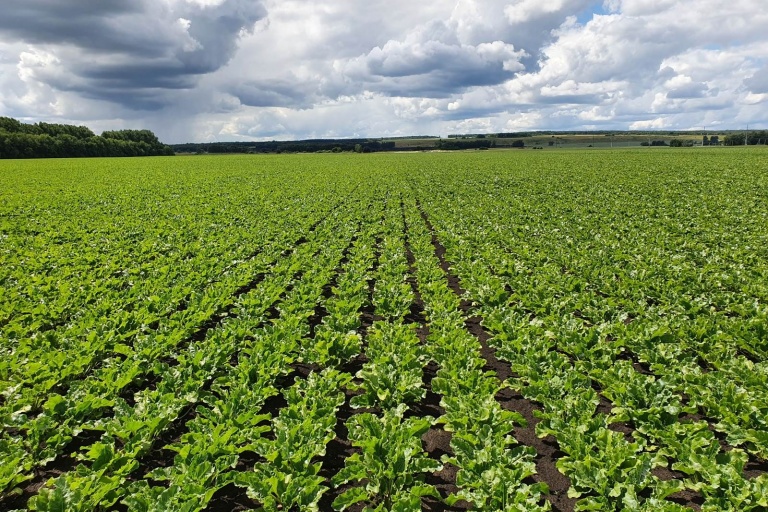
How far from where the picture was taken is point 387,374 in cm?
711

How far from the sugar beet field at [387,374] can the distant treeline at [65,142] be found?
9821 centimetres

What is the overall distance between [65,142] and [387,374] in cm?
12459

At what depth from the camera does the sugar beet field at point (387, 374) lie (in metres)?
4.97

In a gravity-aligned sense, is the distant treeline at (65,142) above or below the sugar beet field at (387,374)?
above

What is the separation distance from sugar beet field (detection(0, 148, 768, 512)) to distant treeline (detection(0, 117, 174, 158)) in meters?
98.2

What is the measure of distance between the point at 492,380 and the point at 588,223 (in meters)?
16.3

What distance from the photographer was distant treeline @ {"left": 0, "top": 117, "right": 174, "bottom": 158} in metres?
90.9

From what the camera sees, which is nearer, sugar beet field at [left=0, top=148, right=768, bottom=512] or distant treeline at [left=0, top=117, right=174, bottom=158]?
sugar beet field at [left=0, top=148, right=768, bottom=512]

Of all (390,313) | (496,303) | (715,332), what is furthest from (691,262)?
(390,313)

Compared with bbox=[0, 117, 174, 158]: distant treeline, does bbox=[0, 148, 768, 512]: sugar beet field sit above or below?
below

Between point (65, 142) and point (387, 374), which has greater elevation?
point (65, 142)

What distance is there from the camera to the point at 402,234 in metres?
19.4

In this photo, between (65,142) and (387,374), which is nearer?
(387,374)

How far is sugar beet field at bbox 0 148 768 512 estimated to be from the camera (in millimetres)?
4969
